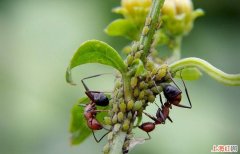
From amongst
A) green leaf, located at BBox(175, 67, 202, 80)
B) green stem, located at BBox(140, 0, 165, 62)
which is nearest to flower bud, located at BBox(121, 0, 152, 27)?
green leaf, located at BBox(175, 67, 202, 80)

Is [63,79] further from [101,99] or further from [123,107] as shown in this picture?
[123,107]

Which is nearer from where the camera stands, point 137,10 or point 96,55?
point 96,55

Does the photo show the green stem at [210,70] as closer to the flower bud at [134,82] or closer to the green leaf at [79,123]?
the flower bud at [134,82]

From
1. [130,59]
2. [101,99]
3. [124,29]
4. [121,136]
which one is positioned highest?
[124,29]

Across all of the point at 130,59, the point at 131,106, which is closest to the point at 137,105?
the point at 131,106

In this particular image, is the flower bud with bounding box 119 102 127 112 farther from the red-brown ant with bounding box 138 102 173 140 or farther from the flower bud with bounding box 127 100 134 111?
the red-brown ant with bounding box 138 102 173 140

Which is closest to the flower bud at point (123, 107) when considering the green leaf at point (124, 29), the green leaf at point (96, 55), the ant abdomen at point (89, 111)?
the green leaf at point (96, 55)
